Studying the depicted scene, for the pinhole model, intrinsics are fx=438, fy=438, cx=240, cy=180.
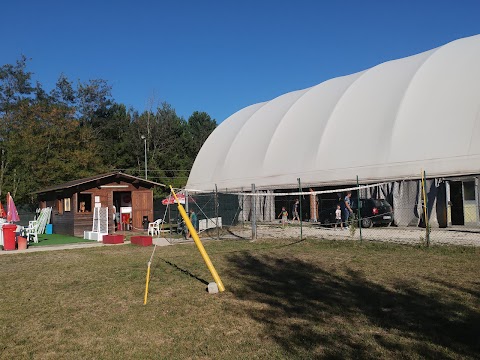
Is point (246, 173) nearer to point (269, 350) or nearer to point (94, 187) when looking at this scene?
point (94, 187)

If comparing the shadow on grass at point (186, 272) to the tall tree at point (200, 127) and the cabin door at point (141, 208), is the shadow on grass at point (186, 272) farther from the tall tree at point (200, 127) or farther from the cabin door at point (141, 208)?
the tall tree at point (200, 127)

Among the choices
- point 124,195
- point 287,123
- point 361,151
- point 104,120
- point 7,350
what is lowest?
point 7,350

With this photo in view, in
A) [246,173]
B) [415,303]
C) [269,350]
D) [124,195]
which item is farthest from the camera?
[246,173]

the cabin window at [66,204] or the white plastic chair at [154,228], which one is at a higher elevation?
the cabin window at [66,204]

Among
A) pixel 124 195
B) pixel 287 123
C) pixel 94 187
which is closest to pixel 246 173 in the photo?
pixel 287 123

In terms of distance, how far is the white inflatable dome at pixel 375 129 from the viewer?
20938 millimetres

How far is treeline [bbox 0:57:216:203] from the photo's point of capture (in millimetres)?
39531

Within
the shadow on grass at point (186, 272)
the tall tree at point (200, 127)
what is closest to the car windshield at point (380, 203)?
the shadow on grass at point (186, 272)

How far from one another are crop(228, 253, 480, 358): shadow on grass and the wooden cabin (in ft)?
58.8

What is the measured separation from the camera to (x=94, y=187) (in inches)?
1006

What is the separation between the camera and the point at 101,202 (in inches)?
1011

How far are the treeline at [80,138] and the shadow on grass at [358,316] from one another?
3549cm

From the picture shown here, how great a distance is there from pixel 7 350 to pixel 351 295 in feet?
17.4

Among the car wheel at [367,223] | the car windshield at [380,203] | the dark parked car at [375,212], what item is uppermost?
the car windshield at [380,203]
